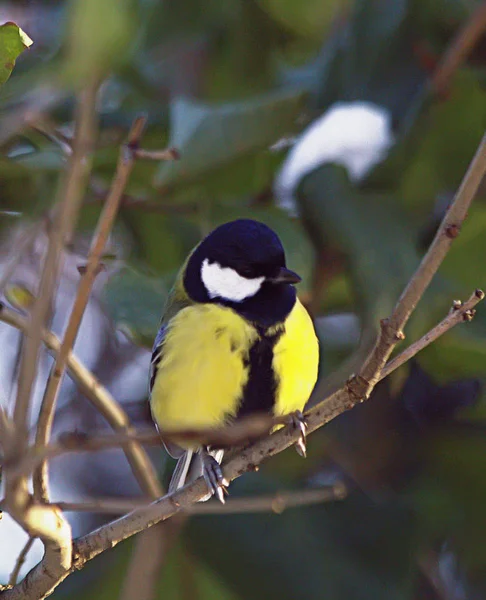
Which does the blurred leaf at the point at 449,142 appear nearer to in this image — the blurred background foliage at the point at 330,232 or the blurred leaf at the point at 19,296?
the blurred background foliage at the point at 330,232

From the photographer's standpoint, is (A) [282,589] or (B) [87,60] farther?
(A) [282,589]

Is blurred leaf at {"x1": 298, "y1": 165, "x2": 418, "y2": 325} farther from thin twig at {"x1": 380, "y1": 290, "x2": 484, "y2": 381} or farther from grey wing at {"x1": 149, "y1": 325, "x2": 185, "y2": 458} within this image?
thin twig at {"x1": 380, "y1": 290, "x2": 484, "y2": 381}

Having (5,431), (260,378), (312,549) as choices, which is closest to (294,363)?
(260,378)

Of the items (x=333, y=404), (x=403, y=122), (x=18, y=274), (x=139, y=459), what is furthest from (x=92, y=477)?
(x=333, y=404)

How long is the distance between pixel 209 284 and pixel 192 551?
429 millimetres

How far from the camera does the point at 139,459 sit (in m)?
1.18

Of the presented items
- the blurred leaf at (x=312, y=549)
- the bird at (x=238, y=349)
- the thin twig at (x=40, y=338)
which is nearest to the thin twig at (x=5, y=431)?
the thin twig at (x=40, y=338)

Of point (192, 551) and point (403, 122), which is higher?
point (403, 122)

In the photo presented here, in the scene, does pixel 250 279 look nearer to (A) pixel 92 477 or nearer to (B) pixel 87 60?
(B) pixel 87 60

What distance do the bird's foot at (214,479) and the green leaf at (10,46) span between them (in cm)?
37

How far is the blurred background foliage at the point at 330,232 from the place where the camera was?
1.33 meters

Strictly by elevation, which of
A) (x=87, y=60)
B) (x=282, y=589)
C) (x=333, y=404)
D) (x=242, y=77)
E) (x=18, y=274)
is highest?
(x=242, y=77)

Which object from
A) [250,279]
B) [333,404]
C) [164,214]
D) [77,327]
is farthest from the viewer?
[164,214]

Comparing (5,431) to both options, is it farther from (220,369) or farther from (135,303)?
(135,303)
